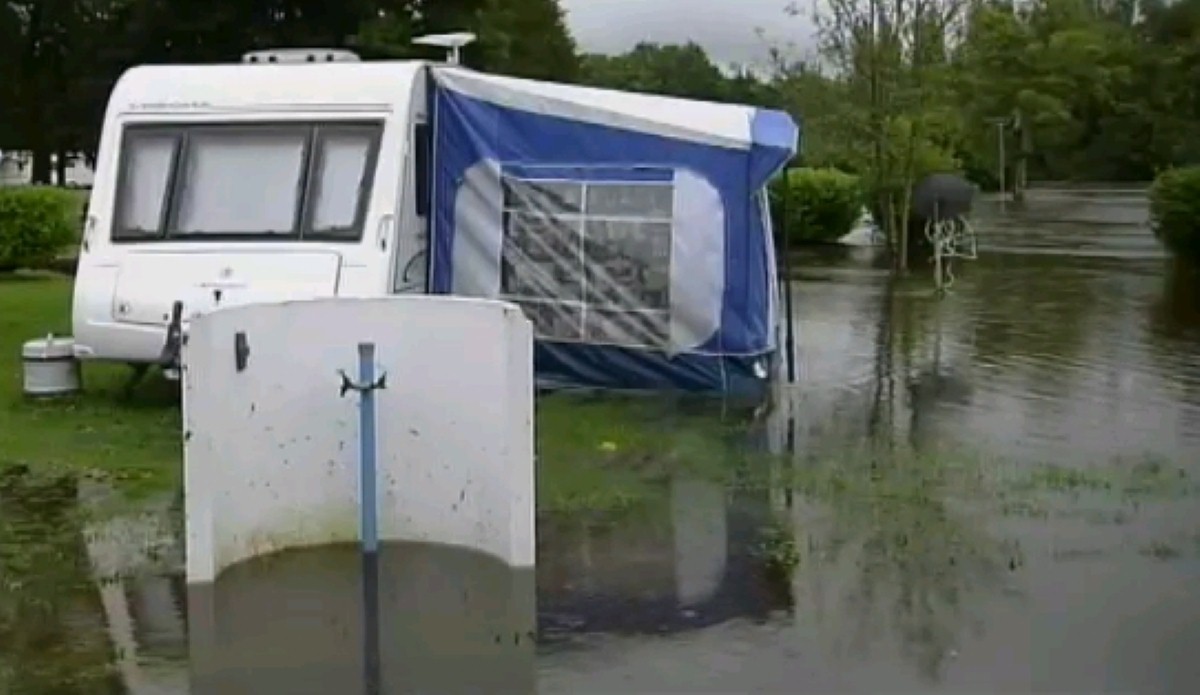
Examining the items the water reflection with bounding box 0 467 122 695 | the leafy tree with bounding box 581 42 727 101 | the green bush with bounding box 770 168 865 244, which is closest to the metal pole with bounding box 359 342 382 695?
the water reflection with bounding box 0 467 122 695

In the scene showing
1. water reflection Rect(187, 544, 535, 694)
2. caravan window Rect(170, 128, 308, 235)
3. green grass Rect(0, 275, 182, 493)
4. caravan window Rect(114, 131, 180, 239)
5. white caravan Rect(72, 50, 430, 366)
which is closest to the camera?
water reflection Rect(187, 544, 535, 694)

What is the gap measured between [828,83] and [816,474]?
15.5 meters

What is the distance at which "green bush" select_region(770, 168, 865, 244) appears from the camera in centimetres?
2803

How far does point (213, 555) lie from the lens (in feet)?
23.3

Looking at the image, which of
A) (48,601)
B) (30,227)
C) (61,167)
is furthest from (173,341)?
(61,167)

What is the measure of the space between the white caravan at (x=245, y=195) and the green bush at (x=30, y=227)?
11732 millimetres

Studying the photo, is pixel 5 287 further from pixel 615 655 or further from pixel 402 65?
pixel 615 655

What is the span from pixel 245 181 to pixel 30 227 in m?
12.5

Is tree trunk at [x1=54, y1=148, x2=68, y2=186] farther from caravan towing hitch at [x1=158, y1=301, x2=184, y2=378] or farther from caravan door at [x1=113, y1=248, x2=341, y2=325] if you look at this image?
caravan towing hitch at [x1=158, y1=301, x2=184, y2=378]

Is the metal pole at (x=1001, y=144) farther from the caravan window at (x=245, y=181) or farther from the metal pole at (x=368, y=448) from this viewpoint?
the metal pole at (x=368, y=448)

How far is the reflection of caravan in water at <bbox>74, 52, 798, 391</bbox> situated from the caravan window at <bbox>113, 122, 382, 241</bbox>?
0.04 ft

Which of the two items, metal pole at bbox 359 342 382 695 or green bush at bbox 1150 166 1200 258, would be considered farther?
green bush at bbox 1150 166 1200 258

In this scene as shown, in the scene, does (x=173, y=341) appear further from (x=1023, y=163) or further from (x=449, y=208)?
(x=1023, y=163)

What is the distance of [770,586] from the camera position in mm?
7215
